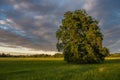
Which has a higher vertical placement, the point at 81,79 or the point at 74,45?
the point at 74,45

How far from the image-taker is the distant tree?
211 feet

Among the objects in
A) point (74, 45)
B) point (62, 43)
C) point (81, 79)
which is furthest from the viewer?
point (62, 43)

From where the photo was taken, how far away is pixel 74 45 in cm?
6444

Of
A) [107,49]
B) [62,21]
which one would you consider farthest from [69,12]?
[107,49]

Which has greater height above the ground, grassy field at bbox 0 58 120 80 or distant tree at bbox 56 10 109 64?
distant tree at bbox 56 10 109 64

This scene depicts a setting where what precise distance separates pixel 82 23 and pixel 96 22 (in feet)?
13.2

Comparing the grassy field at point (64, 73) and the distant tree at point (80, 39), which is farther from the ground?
the distant tree at point (80, 39)

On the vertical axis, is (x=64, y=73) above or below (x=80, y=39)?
below

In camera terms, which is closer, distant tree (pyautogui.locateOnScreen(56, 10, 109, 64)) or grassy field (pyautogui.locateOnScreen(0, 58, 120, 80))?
grassy field (pyautogui.locateOnScreen(0, 58, 120, 80))

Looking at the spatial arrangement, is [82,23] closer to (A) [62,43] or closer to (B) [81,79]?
(A) [62,43]

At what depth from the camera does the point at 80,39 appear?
65.4m

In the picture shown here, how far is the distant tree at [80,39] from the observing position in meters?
64.2

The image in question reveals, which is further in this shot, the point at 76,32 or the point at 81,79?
the point at 76,32

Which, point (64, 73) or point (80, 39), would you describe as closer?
point (64, 73)
